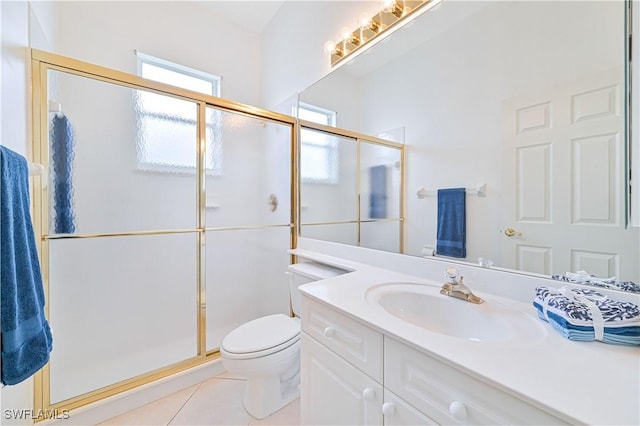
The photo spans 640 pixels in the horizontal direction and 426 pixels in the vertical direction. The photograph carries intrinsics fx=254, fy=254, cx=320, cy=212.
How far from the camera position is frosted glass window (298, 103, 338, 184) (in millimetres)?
1786

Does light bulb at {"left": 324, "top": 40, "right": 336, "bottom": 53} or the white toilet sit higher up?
light bulb at {"left": 324, "top": 40, "right": 336, "bottom": 53}

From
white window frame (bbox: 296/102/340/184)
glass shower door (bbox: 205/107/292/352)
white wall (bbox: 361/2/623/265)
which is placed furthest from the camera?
glass shower door (bbox: 205/107/292/352)

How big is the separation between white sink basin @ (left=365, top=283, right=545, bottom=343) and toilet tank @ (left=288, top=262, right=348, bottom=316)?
Answer: 496mm

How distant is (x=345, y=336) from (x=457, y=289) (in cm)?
45

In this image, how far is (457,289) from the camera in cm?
93

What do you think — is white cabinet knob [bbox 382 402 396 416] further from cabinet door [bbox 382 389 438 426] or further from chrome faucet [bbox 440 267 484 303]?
chrome faucet [bbox 440 267 484 303]

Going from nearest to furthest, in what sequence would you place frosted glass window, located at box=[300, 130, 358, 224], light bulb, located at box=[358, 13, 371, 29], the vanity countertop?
the vanity countertop < light bulb, located at box=[358, 13, 371, 29] < frosted glass window, located at box=[300, 130, 358, 224]

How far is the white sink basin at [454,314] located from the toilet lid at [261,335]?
2.18ft

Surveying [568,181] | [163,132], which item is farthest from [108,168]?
[568,181]

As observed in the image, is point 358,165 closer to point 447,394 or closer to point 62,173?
point 447,394

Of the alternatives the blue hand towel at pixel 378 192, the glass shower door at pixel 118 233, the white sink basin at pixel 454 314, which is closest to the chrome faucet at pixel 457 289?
the white sink basin at pixel 454 314

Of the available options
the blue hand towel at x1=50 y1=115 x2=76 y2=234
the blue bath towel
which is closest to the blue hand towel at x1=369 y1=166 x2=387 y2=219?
the blue bath towel

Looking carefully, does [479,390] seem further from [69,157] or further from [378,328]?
[69,157]

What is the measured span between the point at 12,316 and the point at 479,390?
4.07ft
